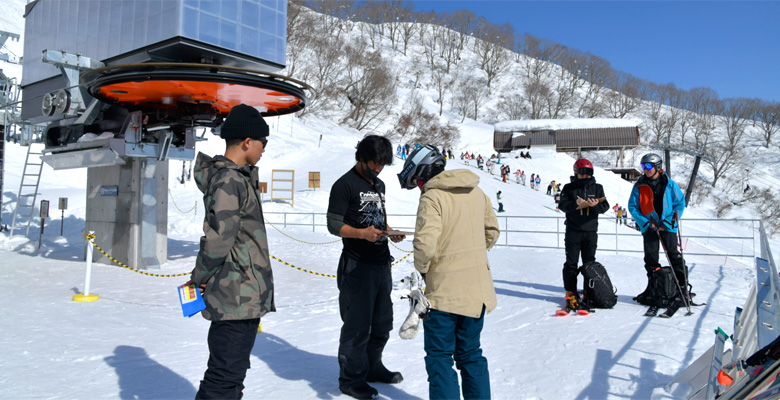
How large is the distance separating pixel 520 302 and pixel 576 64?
10051 cm

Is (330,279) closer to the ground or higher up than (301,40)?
closer to the ground

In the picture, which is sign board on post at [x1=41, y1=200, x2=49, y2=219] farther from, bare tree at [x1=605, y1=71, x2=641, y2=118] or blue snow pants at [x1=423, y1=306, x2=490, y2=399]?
bare tree at [x1=605, y1=71, x2=641, y2=118]

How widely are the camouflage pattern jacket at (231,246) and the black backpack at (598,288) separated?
4613 mm

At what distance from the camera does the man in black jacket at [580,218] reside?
6.26 m

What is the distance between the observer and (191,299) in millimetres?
2635

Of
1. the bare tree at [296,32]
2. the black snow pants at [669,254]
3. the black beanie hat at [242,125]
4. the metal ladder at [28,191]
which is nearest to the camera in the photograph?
the black beanie hat at [242,125]

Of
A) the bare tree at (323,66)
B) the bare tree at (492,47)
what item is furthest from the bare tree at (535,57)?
the bare tree at (323,66)

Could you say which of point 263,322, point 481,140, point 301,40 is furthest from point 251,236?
point 481,140

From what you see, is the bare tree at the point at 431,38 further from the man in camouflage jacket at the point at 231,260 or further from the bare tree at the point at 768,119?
the man in camouflage jacket at the point at 231,260

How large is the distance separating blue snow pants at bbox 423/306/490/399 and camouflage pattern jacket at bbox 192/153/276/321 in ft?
3.22

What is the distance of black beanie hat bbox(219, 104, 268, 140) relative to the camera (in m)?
2.79

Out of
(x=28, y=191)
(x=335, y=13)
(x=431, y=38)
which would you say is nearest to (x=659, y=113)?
(x=431, y=38)

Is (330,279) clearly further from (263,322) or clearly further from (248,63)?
(248,63)

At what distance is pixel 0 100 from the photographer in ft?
49.3
